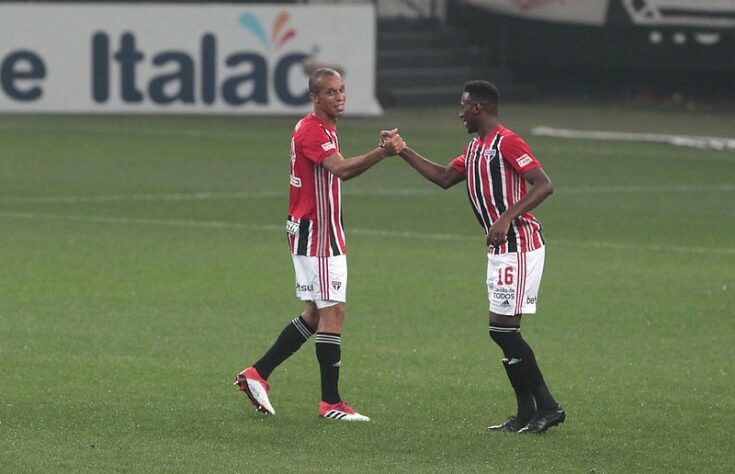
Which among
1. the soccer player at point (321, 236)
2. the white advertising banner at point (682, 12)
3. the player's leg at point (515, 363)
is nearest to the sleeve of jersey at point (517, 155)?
the player's leg at point (515, 363)

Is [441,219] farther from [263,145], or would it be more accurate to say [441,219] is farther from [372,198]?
[263,145]

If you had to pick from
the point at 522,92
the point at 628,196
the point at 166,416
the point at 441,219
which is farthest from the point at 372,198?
the point at 522,92

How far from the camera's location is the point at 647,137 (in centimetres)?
2608

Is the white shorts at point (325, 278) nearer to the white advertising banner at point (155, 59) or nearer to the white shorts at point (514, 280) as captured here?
the white shorts at point (514, 280)

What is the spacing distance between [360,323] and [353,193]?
8.36 meters

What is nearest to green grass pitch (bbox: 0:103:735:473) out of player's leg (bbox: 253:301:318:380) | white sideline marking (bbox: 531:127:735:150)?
player's leg (bbox: 253:301:318:380)

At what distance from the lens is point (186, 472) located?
6762 mm

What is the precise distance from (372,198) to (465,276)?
223 inches

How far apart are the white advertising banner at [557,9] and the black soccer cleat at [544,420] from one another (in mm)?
24385

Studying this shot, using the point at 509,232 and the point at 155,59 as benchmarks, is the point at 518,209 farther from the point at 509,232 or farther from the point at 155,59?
the point at 155,59

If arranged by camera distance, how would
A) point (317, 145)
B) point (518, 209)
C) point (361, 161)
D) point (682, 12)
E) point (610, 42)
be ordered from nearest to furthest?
point (518, 209)
point (361, 161)
point (317, 145)
point (682, 12)
point (610, 42)

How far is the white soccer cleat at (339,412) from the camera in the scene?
798 centimetres

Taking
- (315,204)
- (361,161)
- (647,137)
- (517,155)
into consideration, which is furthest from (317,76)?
(647,137)

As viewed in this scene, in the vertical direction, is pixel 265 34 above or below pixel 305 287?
above
